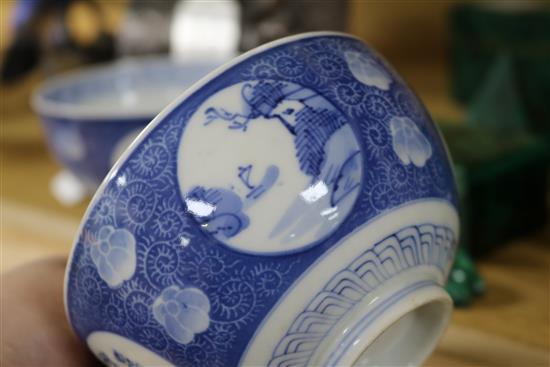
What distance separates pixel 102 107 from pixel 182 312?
0.47 m

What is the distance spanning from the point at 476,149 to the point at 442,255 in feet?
1.11

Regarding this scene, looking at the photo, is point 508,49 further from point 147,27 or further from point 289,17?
point 147,27

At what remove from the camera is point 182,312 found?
357 millimetres

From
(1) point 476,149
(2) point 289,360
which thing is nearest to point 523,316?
(1) point 476,149

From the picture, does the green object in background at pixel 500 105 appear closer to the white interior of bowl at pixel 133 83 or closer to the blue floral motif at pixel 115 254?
the white interior of bowl at pixel 133 83

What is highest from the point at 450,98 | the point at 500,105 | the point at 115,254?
the point at 115,254

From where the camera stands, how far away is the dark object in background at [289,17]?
0.92 meters

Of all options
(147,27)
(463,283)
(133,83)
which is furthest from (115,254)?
(147,27)

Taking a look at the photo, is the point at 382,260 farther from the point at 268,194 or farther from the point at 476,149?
the point at 476,149

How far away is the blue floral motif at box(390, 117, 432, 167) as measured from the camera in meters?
0.38

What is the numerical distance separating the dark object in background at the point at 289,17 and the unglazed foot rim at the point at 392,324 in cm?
54

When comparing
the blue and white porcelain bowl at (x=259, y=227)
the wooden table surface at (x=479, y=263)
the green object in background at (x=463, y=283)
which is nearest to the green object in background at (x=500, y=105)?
the wooden table surface at (x=479, y=263)

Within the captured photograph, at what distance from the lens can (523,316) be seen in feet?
1.93

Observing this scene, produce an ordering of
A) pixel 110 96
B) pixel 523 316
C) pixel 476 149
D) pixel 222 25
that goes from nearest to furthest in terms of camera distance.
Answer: pixel 523 316 < pixel 476 149 < pixel 110 96 < pixel 222 25
